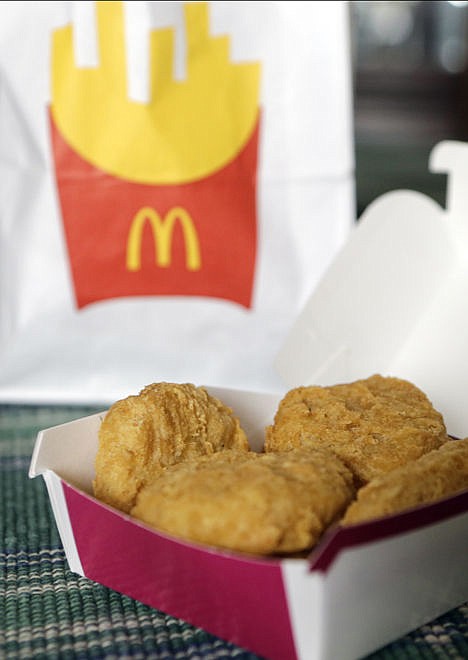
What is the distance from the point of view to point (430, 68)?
19.9 feet

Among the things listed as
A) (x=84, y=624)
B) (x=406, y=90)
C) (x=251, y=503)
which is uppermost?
(x=251, y=503)

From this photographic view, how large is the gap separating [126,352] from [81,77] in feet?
1.18

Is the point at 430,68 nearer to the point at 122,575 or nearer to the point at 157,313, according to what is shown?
the point at 157,313

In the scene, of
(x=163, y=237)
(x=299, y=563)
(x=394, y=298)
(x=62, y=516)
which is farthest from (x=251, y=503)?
(x=163, y=237)

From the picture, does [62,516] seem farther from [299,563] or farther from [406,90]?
[406,90]

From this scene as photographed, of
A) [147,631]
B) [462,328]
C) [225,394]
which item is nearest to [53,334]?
[225,394]

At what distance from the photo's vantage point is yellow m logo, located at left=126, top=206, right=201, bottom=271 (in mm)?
1143

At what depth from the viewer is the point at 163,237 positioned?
3.76 feet

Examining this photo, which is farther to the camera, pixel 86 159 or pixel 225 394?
pixel 86 159

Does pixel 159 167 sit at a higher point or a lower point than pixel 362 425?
higher

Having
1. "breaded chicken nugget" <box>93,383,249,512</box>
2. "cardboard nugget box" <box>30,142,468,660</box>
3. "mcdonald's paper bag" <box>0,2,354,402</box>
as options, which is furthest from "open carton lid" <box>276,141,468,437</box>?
"breaded chicken nugget" <box>93,383,249,512</box>

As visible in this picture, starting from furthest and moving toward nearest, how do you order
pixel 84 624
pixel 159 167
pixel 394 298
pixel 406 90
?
pixel 406 90 → pixel 159 167 → pixel 394 298 → pixel 84 624

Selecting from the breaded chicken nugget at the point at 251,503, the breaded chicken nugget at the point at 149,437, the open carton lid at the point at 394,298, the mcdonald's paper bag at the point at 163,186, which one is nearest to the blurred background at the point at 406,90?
the mcdonald's paper bag at the point at 163,186

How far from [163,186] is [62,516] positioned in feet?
1.96
